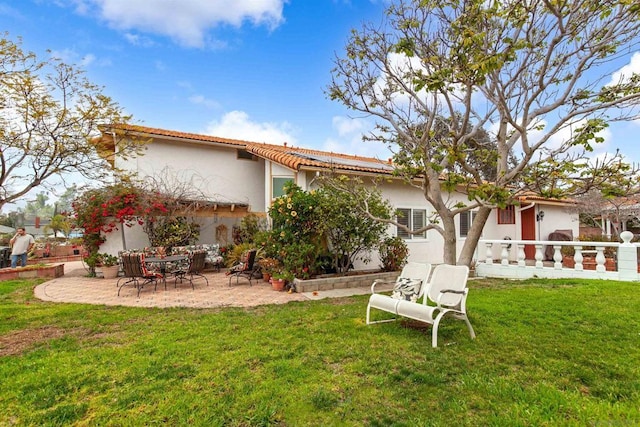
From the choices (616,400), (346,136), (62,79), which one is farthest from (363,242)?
(62,79)

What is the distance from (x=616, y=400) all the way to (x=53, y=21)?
15.1m

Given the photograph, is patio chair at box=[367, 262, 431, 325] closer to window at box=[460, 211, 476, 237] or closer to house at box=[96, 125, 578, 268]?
house at box=[96, 125, 578, 268]

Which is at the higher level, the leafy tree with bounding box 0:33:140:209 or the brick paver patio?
the leafy tree with bounding box 0:33:140:209

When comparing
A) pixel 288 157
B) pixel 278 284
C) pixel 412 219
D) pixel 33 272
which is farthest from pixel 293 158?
pixel 33 272

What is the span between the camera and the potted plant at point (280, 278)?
33.5ft

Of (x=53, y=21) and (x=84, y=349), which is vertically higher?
(x=53, y=21)

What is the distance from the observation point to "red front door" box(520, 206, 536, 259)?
58.0 ft

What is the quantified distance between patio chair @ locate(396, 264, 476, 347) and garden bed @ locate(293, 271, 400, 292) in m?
4.48

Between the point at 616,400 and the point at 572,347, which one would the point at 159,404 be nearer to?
the point at 616,400

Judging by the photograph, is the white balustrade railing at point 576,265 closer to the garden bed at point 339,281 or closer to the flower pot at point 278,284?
the garden bed at point 339,281

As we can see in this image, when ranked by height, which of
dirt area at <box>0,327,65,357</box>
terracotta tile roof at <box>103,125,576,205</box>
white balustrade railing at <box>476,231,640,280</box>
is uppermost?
terracotta tile roof at <box>103,125,576,205</box>

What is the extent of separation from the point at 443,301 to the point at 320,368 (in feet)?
8.81

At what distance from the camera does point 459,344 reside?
5.45m

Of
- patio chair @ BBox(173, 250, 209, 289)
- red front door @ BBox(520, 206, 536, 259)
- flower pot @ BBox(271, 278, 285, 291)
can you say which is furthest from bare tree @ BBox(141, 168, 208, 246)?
red front door @ BBox(520, 206, 536, 259)
